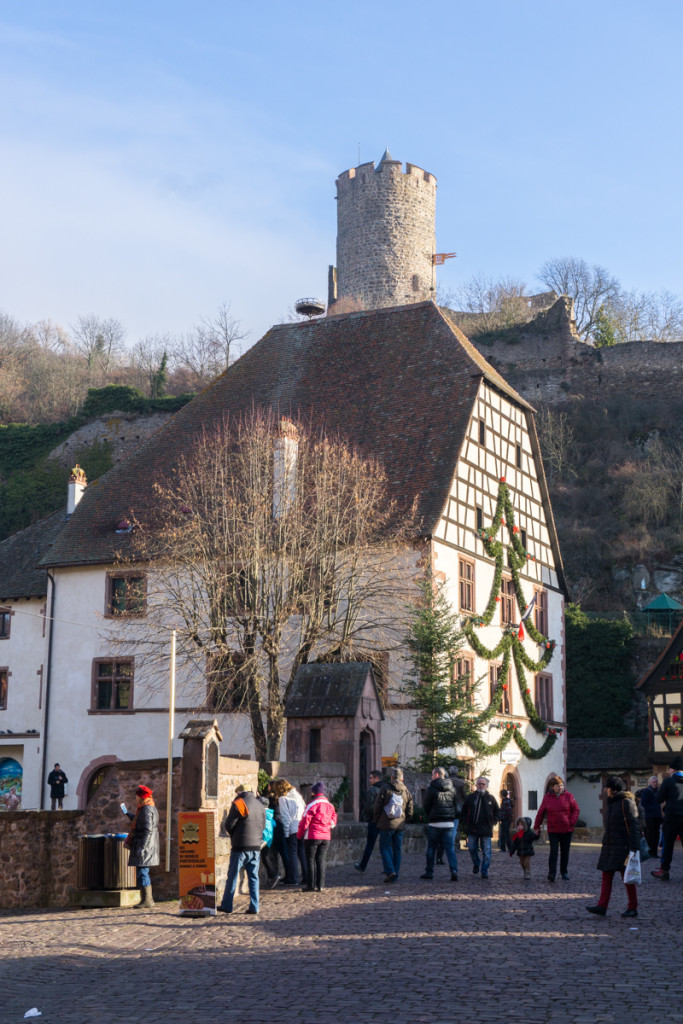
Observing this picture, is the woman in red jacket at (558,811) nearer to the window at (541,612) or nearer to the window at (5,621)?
the window at (541,612)

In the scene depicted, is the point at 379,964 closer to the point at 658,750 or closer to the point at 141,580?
the point at 141,580

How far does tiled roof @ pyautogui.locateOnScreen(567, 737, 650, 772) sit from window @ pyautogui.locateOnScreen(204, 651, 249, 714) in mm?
13848

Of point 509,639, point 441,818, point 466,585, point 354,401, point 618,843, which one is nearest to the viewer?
point 618,843

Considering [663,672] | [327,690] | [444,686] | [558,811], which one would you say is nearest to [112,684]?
[444,686]

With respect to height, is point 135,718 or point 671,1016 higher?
point 135,718

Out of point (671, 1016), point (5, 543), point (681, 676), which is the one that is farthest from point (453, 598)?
point (671, 1016)

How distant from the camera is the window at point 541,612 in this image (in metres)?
34.6

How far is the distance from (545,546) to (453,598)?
7782 millimetres

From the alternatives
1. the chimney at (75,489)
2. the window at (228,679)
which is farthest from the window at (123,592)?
the chimney at (75,489)

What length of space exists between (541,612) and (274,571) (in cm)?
1193

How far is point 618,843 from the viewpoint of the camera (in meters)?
12.1

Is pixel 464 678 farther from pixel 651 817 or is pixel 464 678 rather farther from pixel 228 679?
pixel 651 817

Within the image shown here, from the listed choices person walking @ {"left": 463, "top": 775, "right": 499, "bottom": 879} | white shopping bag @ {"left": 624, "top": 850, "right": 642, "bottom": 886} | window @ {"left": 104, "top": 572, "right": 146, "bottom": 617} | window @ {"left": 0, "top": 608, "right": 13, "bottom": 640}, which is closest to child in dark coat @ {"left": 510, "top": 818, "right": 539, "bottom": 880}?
person walking @ {"left": 463, "top": 775, "right": 499, "bottom": 879}

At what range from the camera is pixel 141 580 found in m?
29.9
